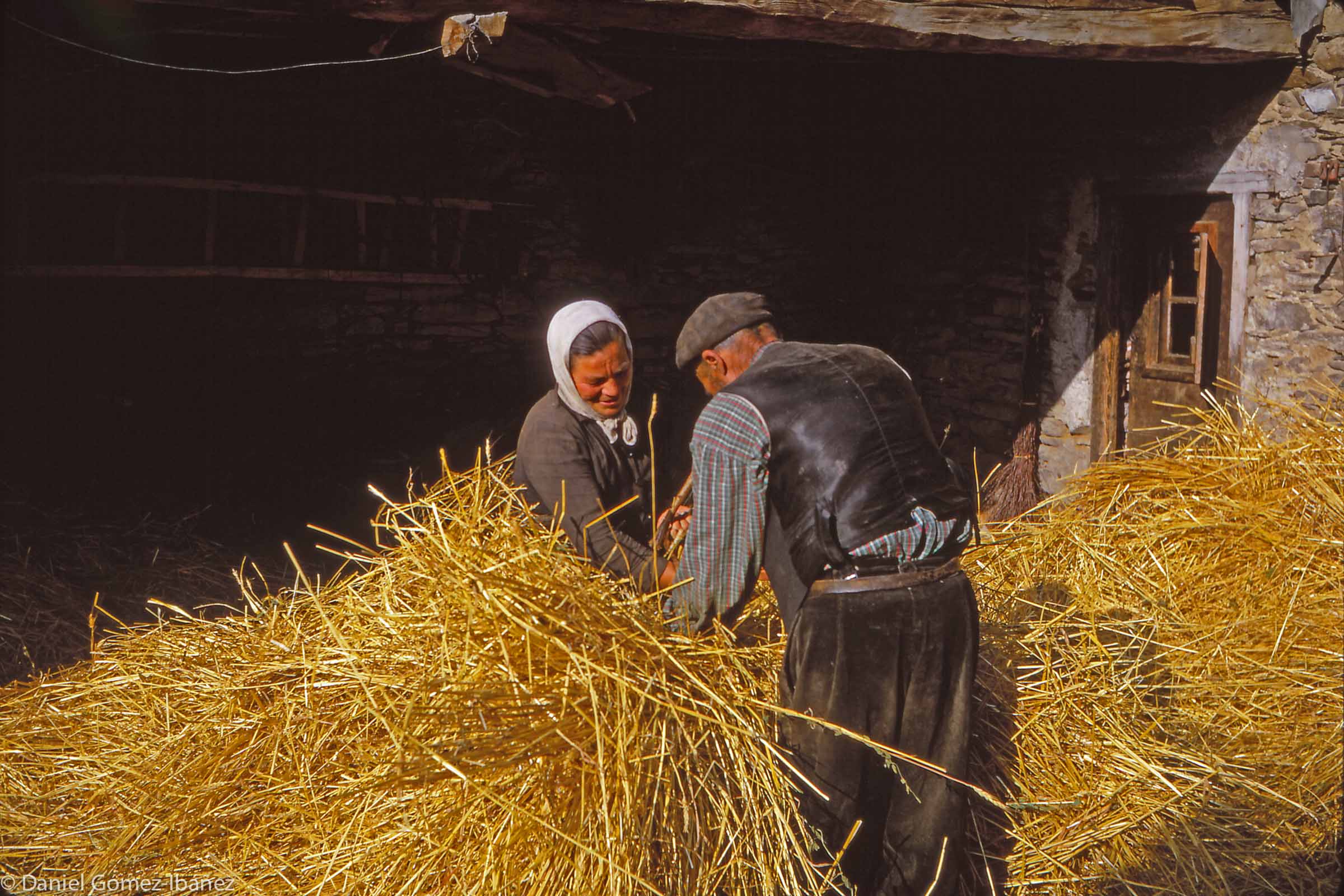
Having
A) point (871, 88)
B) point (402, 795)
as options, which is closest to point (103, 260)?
point (402, 795)

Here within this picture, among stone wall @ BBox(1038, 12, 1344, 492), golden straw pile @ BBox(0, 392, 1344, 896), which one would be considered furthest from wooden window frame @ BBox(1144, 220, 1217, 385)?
golden straw pile @ BBox(0, 392, 1344, 896)

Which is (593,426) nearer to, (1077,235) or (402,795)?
(402,795)

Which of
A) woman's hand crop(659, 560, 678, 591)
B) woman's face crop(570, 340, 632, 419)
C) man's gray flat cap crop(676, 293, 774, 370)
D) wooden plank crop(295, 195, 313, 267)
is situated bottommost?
woman's hand crop(659, 560, 678, 591)

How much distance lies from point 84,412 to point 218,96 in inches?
76.0

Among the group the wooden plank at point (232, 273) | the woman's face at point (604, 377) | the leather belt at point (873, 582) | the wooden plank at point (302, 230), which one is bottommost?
the leather belt at point (873, 582)

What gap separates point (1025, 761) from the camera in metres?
2.88

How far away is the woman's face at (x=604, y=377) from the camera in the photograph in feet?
9.72

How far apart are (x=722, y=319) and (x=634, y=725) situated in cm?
97

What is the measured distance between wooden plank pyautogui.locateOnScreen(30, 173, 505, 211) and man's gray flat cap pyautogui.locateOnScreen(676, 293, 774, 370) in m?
4.12

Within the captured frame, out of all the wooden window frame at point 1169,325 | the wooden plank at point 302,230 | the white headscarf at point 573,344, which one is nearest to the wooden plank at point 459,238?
the wooden plank at point 302,230

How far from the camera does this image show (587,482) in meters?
2.80

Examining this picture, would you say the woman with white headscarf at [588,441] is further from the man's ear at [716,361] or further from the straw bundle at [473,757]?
the man's ear at [716,361]

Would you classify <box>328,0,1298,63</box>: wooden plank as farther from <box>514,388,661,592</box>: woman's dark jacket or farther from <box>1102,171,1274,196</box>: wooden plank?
<box>514,388,661,592</box>: woman's dark jacket

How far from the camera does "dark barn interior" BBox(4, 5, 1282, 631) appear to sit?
17.3ft
